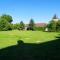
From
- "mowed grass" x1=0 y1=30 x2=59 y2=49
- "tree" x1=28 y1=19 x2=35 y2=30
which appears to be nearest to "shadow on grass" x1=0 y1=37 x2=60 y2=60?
"mowed grass" x1=0 y1=30 x2=59 y2=49

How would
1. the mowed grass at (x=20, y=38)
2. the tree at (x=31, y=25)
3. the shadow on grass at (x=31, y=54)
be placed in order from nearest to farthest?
the shadow on grass at (x=31, y=54) < the mowed grass at (x=20, y=38) < the tree at (x=31, y=25)

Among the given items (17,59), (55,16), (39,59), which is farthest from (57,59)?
(55,16)

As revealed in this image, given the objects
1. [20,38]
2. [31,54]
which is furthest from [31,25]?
[31,54]

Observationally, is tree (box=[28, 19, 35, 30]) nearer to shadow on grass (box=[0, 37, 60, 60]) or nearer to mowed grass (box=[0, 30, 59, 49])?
mowed grass (box=[0, 30, 59, 49])

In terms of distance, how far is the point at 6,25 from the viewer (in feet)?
214

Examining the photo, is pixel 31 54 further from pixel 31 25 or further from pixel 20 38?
pixel 31 25

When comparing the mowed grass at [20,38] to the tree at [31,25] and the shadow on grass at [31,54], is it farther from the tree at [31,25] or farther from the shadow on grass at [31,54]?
the tree at [31,25]

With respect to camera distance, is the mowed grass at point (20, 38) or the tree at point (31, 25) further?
the tree at point (31, 25)

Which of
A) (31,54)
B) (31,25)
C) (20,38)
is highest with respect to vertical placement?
(31,54)

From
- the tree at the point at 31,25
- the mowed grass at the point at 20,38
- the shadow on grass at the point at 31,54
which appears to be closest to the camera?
the shadow on grass at the point at 31,54

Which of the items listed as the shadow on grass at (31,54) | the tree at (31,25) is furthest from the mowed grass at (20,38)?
the tree at (31,25)

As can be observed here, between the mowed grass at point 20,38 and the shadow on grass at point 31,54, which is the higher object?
the shadow on grass at point 31,54

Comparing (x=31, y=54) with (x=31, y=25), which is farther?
(x=31, y=25)

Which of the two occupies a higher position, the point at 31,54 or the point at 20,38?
the point at 31,54
